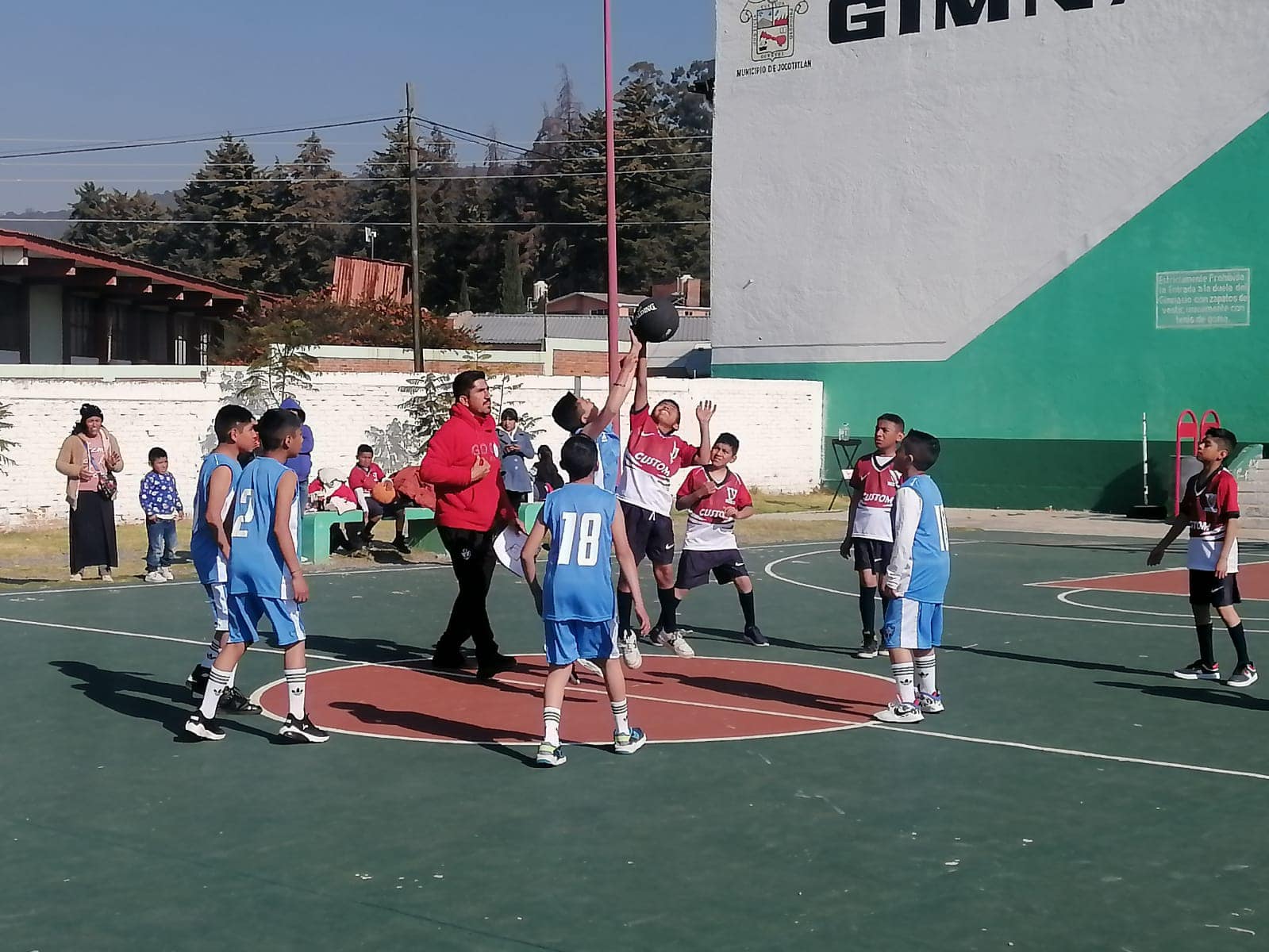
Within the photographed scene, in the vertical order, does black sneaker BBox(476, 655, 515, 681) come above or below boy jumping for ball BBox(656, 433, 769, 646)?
below

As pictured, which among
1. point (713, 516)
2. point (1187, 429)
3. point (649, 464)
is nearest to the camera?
point (649, 464)

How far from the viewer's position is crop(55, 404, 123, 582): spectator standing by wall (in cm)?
1648

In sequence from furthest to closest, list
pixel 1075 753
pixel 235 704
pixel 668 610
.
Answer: pixel 668 610 → pixel 235 704 → pixel 1075 753

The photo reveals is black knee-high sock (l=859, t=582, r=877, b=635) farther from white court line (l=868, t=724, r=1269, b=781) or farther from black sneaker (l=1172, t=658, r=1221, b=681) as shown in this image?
white court line (l=868, t=724, r=1269, b=781)

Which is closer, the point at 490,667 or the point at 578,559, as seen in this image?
the point at 578,559

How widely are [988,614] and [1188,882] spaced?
8.76 metres

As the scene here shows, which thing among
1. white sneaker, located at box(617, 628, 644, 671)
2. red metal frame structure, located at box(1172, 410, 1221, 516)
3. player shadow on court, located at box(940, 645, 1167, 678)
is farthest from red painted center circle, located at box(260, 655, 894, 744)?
red metal frame structure, located at box(1172, 410, 1221, 516)

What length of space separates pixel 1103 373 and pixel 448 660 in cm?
2260

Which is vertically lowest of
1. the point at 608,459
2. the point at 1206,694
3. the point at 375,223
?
the point at 1206,694

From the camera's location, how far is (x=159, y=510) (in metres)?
17.4

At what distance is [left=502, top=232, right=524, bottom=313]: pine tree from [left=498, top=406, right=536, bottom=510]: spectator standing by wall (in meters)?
57.0

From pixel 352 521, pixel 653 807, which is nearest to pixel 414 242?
pixel 352 521

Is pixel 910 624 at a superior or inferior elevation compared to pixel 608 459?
inferior

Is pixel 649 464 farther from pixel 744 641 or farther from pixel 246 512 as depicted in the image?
pixel 246 512
